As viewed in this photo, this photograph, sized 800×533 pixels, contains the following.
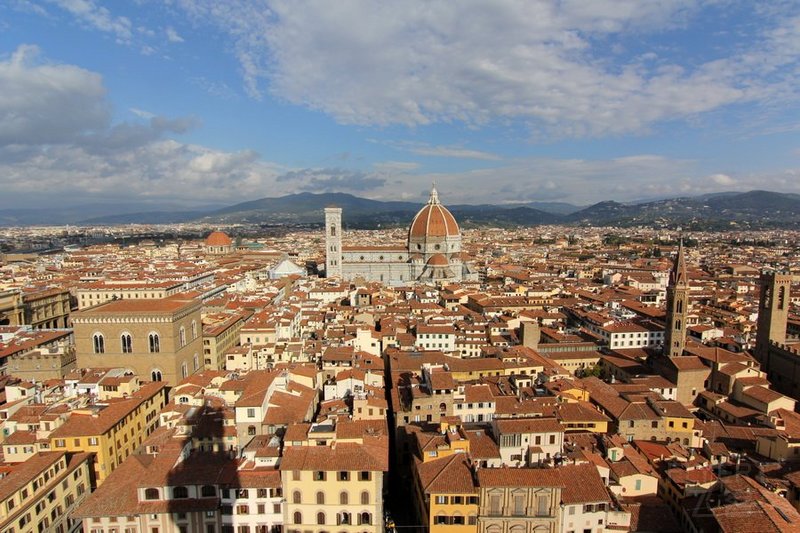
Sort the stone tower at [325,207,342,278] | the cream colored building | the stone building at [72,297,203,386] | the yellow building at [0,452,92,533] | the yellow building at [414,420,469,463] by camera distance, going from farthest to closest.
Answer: the stone tower at [325,207,342,278] < the cream colored building < the stone building at [72,297,203,386] < the yellow building at [414,420,469,463] < the yellow building at [0,452,92,533]

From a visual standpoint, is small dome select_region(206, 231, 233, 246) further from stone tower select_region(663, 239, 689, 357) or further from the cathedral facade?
stone tower select_region(663, 239, 689, 357)

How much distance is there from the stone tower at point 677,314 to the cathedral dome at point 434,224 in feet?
157

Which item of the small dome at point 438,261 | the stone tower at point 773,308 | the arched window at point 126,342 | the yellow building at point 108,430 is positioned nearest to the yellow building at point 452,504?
the yellow building at point 108,430

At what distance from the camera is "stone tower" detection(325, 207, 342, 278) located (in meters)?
80.0

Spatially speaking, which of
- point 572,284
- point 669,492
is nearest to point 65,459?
point 669,492

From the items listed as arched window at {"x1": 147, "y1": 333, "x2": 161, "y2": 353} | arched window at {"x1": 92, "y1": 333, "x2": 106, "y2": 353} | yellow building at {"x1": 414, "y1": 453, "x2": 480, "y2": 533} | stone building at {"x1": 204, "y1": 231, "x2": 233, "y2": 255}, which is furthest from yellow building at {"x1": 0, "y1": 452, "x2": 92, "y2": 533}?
stone building at {"x1": 204, "y1": 231, "x2": 233, "y2": 255}

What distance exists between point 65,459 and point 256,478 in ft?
31.3

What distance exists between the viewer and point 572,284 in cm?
7712

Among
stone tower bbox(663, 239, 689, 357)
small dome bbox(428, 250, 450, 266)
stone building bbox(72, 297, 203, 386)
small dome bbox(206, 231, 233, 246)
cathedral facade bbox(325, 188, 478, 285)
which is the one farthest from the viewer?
small dome bbox(206, 231, 233, 246)

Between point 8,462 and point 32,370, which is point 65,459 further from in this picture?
point 32,370

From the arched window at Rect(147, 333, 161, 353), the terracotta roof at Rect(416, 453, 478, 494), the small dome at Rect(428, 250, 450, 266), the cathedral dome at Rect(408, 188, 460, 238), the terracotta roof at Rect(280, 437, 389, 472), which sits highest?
the cathedral dome at Rect(408, 188, 460, 238)

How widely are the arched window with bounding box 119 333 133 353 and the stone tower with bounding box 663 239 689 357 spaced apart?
36697mm

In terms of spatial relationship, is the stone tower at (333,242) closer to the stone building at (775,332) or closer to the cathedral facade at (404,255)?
the cathedral facade at (404,255)

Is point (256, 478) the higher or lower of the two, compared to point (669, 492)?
higher
